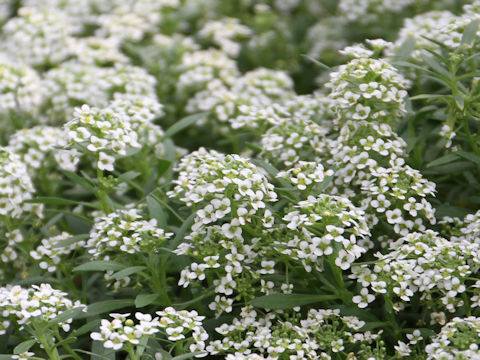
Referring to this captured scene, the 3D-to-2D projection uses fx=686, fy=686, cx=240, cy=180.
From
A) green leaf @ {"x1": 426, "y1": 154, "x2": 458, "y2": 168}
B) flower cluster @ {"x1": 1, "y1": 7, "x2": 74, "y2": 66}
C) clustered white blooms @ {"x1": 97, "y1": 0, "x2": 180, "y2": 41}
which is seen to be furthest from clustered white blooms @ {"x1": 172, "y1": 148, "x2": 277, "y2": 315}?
clustered white blooms @ {"x1": 97, "y1": 0, "x2": 180, "y2": 41}

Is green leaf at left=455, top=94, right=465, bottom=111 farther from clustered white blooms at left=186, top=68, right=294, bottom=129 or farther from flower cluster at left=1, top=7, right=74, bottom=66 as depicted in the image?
flower cluster at left=1, top=7, right=74, bottom=66

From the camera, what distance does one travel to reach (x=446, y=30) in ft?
14.4

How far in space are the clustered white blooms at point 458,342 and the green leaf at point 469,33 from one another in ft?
6.15

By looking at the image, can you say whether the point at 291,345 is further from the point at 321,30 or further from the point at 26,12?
the point at 321,30

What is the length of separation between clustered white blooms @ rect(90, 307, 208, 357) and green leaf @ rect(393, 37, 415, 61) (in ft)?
7.61

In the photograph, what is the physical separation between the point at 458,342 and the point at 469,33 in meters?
2.10

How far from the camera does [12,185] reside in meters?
4.24

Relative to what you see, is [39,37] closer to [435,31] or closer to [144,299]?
[144,299]

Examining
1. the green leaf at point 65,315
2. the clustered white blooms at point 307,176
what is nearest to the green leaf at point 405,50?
the clustered white blooms at point 307,176

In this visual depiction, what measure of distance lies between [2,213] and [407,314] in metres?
2.46

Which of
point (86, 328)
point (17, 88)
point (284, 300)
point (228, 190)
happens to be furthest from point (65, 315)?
point (17, 88)

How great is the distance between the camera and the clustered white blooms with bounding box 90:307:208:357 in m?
3.19

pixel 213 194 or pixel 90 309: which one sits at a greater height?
pixel 213 194

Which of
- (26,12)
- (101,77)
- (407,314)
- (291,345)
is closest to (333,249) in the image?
(291,345)
